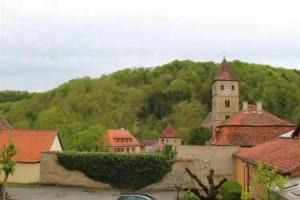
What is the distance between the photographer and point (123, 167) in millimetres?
38312

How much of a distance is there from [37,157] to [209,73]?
326ft

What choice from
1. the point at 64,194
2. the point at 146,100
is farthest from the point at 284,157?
the point at 146,100

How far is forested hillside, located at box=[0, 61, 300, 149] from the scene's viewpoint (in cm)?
8062

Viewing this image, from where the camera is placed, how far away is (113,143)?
8662 centimetres

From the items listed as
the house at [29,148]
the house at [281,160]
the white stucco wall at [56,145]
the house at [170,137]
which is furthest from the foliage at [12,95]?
the house at [281,160]

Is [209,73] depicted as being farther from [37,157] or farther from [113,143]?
[37,157]

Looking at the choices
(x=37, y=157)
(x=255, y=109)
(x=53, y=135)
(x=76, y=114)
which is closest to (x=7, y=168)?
(x=37, y=157)

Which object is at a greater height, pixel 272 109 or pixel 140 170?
pixel 272 109

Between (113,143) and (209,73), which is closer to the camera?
(113,143)

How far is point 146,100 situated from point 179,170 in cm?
8964

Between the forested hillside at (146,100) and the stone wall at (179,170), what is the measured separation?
14934 millimetres

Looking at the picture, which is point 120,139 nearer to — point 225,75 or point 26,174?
point 225,75

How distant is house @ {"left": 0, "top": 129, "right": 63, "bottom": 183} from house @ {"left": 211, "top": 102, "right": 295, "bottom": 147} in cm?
1577

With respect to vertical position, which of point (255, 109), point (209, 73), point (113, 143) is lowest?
point (113, 143)
